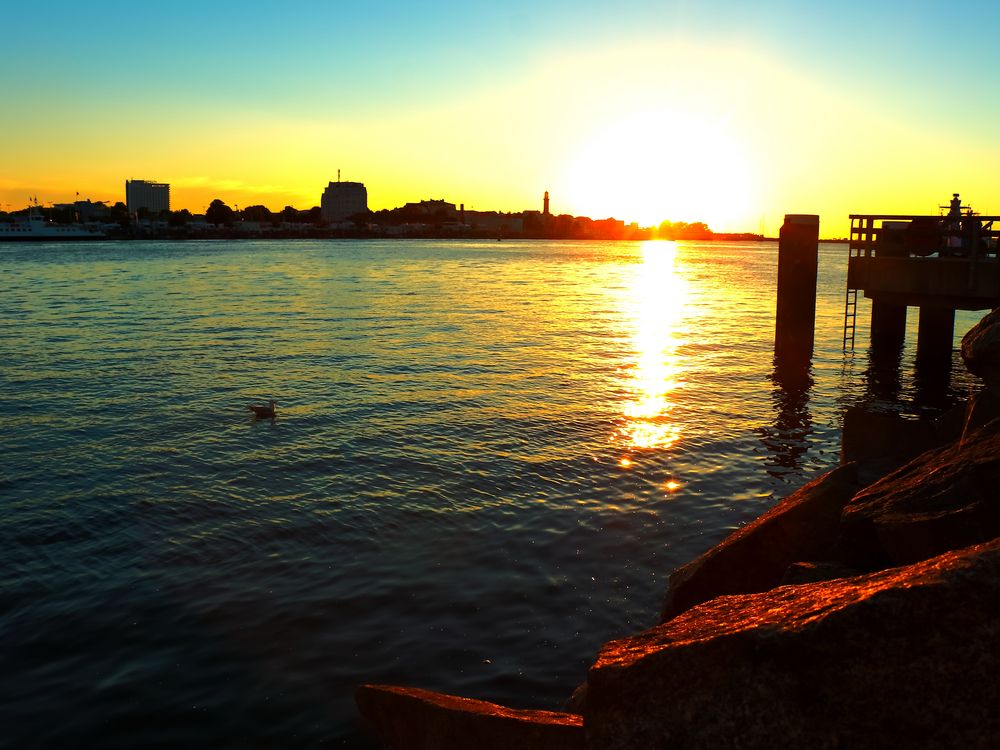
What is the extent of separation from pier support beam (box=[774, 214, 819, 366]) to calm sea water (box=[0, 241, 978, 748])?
4.58ft

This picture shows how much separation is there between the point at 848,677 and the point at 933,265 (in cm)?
2352

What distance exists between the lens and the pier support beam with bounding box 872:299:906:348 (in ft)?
102

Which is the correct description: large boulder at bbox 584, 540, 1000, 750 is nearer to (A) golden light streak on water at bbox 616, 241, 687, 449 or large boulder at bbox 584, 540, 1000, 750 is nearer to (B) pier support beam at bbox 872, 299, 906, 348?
(A) golden light streak on water at bbox 616, 241, 687, 449

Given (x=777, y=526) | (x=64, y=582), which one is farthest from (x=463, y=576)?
(x=64, y=582)

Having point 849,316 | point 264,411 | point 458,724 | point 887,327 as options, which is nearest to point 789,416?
point 887,327

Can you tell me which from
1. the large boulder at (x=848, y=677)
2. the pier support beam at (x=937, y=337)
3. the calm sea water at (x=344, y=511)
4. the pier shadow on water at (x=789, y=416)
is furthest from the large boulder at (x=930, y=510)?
the pier support beam at (x=937, y=337)

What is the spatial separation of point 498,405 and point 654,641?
659 inches

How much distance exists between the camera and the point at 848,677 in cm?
420

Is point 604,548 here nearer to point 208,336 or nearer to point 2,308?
point 208,336

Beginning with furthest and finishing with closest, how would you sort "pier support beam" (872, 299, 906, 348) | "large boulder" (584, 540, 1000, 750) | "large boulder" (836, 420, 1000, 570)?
"pier support beam" (872, 299, 906, 348) < "large boulder" (836, 420, 1000, 570) < "large boulder" (584, 540, 1000, 750)

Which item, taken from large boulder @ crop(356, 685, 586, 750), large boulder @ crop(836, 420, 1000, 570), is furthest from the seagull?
large boulder @ crop(836, 420, 1000, 570)

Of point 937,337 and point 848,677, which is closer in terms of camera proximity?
point 848,677

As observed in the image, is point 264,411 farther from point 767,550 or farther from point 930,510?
point 930,510

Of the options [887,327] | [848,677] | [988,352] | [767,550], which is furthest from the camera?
[887,327]
